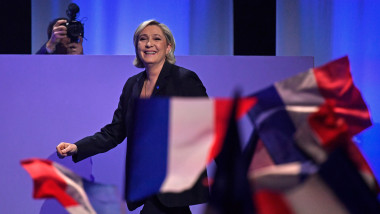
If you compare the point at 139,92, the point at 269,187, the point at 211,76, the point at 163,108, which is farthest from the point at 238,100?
the point at 211,76

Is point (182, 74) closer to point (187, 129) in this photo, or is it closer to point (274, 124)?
point (274, 124)

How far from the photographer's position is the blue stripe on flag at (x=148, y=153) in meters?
1.13

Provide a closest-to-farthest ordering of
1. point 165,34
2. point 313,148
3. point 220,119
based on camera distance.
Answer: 1. point 220,119
2. point 313,148
3. point 165,34

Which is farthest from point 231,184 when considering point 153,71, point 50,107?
point 50,107

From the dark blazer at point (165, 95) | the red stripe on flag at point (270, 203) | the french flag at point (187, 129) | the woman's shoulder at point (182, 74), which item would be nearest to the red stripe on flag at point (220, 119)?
the french flag at point (187, 129)

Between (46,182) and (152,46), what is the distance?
1.42 m

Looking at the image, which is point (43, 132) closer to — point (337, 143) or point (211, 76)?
point (211, 76)

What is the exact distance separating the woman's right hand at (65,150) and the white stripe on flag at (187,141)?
128cm

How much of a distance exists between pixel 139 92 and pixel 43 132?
0.61m

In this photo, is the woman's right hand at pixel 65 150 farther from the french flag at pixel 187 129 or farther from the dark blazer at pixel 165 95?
the french flag at pixel 187 129

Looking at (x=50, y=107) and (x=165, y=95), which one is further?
(x=50, y=107)

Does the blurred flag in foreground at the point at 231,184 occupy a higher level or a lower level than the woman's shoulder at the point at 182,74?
lower

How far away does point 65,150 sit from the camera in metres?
2.25

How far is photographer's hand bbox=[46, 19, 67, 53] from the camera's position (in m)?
3.04
